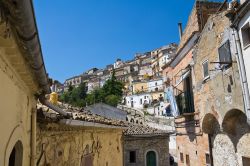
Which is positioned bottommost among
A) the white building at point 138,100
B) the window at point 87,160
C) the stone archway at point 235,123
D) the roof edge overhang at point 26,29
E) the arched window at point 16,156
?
the window at point 87,160

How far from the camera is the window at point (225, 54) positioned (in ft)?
33.8

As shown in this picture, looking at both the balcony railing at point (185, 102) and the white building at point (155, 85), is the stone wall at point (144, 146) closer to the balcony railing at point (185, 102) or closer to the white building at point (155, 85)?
the balcony railing at point (185, 102)

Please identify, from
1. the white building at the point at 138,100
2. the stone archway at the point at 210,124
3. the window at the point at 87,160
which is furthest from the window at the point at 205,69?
the white building at the point at 138,100

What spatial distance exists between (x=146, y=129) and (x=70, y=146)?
18.0m

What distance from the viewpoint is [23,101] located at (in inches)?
166

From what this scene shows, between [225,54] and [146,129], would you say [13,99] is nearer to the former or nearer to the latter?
[225,54]

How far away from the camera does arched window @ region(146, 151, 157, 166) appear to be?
79.4 ft

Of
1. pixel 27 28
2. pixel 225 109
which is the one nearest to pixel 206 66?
pixel 225 109

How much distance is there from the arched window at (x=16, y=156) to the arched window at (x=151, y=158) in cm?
2096

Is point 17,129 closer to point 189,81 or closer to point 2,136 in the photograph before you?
point 2,136

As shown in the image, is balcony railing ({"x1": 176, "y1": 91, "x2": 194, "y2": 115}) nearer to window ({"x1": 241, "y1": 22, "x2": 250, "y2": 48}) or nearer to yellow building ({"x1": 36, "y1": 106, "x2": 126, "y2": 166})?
yellow building ({"x1": 36, "y1": 106, "x2": 126, "y2": 166})

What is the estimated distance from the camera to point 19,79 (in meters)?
3.88

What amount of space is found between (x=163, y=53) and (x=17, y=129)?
95555 mm

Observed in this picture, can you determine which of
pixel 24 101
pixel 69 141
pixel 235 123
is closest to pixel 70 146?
pixel 69 141
